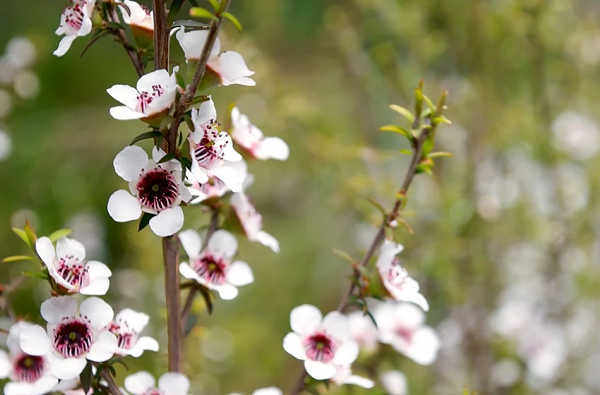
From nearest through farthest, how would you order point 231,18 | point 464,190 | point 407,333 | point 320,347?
point 231,18 → point 320,347 → point 407,333 → point 464,190

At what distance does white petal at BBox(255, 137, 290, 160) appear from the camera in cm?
42

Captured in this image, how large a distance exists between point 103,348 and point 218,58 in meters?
0.14

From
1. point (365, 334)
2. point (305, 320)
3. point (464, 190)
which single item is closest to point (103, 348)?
point (305, 320)

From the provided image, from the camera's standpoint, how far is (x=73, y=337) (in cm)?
33

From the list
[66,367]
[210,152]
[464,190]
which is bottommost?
[66,367]

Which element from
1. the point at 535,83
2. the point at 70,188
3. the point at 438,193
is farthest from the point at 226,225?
the point at 70,188

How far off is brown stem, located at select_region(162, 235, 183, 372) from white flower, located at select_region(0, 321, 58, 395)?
0.06 meters

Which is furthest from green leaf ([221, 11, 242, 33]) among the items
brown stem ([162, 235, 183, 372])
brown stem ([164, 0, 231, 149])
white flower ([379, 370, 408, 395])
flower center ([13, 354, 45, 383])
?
white flower ([379, 370, 408, 395])

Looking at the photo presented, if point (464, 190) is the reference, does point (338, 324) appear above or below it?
below

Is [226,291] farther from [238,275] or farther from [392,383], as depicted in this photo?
[392,383]

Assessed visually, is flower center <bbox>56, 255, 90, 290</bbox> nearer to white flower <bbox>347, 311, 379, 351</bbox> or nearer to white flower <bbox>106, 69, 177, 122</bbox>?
white flower <bbox>106, 69, 177, 122</bbox>

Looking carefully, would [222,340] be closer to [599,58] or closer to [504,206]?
[504,206]

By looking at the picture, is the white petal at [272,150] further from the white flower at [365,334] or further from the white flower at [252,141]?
the white flower at [365,334]

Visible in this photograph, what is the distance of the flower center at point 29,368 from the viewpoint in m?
0.37
